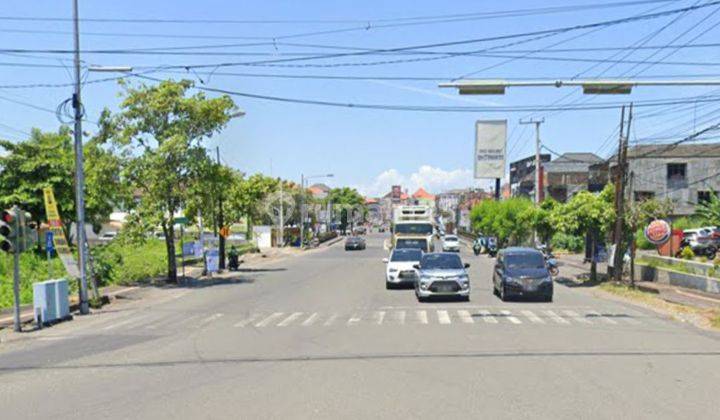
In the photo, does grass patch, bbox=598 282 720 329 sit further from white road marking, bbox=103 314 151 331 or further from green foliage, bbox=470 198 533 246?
green foliage, bbox=470 198 533 246

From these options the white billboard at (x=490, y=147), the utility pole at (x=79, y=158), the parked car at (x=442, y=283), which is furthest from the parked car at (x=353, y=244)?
the utility pole at (x=79, y=158)

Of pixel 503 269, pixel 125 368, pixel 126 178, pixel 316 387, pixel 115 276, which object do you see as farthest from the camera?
pixel 115 276

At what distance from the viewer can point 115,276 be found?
3566 centimetres

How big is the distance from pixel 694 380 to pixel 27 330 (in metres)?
15.0

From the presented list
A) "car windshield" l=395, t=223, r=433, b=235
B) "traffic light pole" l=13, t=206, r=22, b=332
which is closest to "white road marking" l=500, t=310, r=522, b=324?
"traffic light pole" l=13, t=206, r=22, b=332

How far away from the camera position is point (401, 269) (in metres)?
29.0

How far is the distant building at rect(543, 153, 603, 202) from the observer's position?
77938 mm

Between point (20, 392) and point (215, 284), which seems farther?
point (215, 284)

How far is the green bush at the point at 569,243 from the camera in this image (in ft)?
195

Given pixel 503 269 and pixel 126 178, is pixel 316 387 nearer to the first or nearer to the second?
pixel 503 269

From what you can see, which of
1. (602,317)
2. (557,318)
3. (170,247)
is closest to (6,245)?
(557,318)

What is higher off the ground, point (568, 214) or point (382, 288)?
point (568, 214)

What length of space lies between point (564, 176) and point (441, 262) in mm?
60485

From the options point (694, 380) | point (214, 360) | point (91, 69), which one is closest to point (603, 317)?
point (694, 380)
